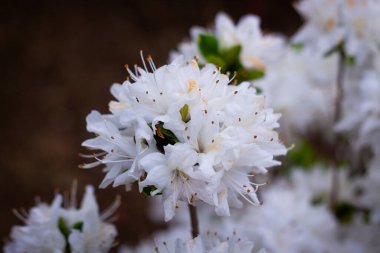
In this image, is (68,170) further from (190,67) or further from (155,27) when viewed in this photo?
(190,67)

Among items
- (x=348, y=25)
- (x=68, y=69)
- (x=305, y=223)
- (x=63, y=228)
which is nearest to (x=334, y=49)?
(x=348, y=25)

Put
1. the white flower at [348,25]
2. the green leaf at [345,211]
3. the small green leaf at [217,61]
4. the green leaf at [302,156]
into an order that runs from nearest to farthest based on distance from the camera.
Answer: the small green leaf at [217,61]
the white flower at [348,25]
the green leaf at [345,211]
the green leaf at [302,156]

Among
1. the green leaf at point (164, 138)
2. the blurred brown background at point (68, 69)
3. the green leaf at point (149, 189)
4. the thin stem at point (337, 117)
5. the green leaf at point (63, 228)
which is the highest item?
the blurred brown background at point (68, 69)

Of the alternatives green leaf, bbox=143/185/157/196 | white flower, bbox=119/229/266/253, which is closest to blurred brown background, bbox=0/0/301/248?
white flower, bbox=119/229/266/253

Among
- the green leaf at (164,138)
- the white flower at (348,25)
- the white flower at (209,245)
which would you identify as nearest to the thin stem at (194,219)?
the white flower at (209,245)

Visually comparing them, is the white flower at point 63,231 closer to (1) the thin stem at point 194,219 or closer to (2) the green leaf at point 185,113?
(1) the thin stem at point 194,219

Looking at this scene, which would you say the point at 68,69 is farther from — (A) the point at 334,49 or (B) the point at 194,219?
(B) the point at 194,219
